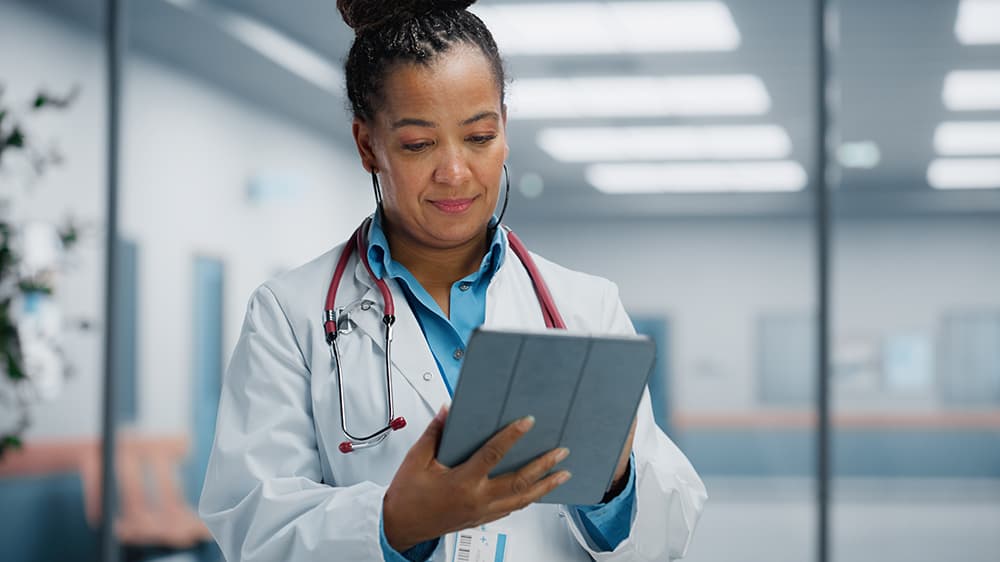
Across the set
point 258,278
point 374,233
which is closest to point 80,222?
point 258,278

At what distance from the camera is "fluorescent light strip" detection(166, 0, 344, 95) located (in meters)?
3.79

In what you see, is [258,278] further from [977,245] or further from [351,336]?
[351,336]

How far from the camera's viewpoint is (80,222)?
12.7ft

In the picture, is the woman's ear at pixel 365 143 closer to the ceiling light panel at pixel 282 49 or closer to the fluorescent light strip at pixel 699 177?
the fluorescent light strip at pixel 699 177

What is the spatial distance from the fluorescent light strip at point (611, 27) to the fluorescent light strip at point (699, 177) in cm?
38

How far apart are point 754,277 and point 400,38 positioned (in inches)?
104

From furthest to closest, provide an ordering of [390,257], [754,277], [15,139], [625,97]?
[625,97] < [754,277] < [15,139] < [390,257]

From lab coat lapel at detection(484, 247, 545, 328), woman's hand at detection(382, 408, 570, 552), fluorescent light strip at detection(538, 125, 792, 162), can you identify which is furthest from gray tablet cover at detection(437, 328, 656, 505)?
fluorescent light strip at detection(538, 125, 792, 162)

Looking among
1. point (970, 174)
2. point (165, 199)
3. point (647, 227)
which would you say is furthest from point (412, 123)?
point (165, 199)

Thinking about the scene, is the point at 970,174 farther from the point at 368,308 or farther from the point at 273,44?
the point at 368,308

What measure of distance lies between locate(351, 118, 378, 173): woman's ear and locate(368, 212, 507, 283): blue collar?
6cm

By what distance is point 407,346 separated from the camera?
3.87ft

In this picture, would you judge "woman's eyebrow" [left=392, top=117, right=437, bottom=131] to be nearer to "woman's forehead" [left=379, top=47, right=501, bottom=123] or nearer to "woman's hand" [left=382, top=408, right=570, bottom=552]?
"woman's forehead" [left=379, top=47, right=501, bottom=123]

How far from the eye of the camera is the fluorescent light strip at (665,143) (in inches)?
143
